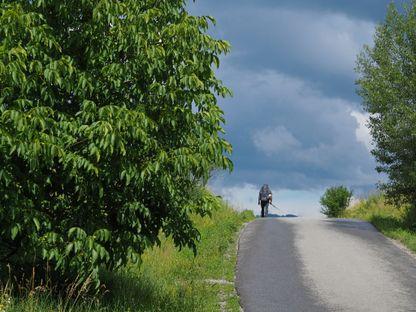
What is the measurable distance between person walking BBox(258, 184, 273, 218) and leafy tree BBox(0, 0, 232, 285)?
70.1 ft

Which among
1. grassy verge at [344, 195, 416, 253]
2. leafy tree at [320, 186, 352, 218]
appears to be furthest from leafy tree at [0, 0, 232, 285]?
leafy tree at [320, 186, 352, 218]

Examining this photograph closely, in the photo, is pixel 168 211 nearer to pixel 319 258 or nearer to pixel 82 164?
pixel 82 164

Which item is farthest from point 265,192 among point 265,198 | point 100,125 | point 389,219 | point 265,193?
point 100,125

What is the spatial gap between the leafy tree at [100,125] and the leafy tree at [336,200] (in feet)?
105

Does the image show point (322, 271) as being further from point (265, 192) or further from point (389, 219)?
point (265, 192)

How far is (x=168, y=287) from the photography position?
12.5m

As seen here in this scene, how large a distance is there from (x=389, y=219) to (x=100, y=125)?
70.9 feet

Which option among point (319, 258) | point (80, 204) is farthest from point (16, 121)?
point (319, 258)

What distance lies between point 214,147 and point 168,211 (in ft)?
5.76

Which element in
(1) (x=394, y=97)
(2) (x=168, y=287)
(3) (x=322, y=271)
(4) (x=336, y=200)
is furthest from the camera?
(4) (x=336, y=200)

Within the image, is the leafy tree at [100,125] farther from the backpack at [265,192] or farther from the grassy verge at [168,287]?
the backpack at [265,192]

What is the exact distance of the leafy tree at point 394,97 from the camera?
23.1 m

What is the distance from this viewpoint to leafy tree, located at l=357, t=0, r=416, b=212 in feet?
75.9

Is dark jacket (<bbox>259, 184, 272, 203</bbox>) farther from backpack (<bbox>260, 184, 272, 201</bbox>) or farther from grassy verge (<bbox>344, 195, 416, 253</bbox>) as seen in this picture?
grassy verge (<bbox>344, 195, 416, 253</bbox>)
